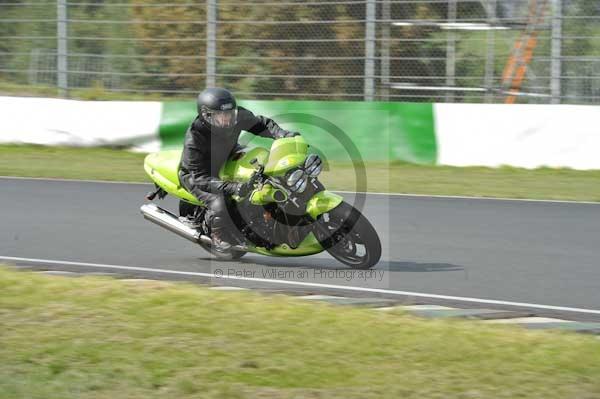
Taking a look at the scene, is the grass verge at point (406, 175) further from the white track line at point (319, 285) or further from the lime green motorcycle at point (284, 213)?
the white track line at point (319, 285)

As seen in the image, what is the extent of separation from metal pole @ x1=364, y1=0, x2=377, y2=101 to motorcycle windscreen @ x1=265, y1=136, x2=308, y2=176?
962cm

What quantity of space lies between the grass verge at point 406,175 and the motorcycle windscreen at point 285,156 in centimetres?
609

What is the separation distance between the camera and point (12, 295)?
22.7 feet

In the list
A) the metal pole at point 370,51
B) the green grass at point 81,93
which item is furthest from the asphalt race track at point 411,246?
the green grass at point 81,93

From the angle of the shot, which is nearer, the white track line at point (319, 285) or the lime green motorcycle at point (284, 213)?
the white track line at point (319, 285)

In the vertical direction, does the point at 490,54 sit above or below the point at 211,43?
below

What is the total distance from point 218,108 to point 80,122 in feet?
34.0

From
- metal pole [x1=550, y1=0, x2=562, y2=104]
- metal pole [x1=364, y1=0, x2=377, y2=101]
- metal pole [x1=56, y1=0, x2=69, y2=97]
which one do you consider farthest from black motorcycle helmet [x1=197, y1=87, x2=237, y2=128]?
metal pole [x1=56, y1=0, x2=69, y2=97]

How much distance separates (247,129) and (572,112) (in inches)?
316

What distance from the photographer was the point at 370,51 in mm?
17312

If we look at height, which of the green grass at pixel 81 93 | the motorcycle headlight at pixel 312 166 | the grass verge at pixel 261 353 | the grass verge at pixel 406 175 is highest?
the green grass at pixel 81 93

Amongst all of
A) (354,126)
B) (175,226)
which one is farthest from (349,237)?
(354,126)

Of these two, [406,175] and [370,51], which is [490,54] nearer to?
[370,51]

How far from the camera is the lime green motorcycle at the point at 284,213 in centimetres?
777
